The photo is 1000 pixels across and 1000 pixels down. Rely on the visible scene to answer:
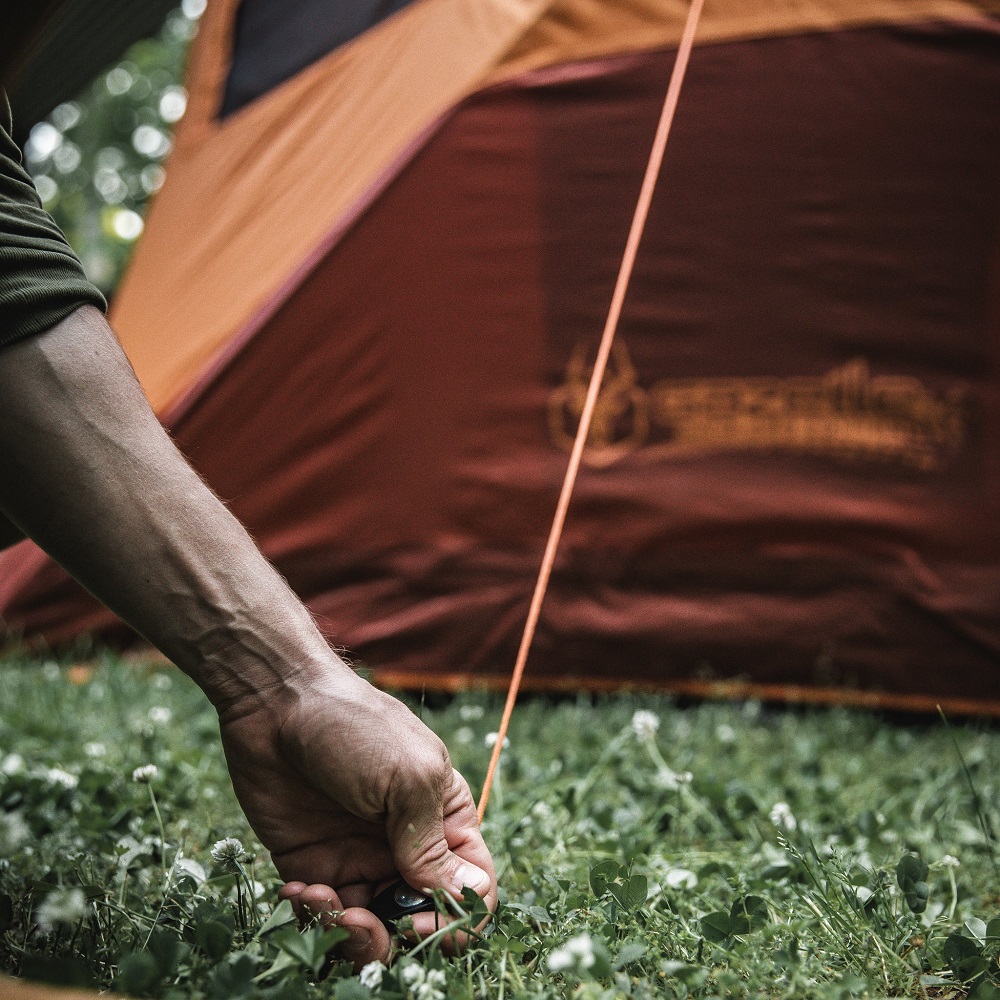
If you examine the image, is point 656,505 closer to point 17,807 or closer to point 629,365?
point 629,365

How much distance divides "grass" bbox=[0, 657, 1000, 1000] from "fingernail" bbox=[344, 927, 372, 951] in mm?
17

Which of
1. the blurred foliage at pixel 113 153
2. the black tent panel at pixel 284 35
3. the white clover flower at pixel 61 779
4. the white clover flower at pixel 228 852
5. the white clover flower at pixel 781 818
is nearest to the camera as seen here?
the white clover flower at pixel 228 852

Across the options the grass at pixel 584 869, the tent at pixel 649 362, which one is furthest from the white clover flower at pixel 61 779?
the tent at pixel 649 362

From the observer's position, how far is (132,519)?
0.77 meters

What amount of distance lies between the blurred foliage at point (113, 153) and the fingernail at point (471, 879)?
1340 centimetres

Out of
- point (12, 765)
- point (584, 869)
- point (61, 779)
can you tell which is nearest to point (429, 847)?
point (584, 869)

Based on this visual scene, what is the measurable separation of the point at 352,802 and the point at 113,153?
49.6 feet

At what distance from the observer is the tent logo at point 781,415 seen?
187cm

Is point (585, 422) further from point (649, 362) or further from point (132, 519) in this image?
point (649, 362)

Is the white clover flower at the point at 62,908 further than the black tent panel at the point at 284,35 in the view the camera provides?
No

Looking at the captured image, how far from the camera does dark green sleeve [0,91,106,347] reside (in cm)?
77

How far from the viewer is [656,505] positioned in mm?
1896

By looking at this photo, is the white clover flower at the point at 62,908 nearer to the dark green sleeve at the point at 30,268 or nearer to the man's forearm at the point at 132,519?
the man's forearm at the point at 132,519

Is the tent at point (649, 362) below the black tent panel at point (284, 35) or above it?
below
